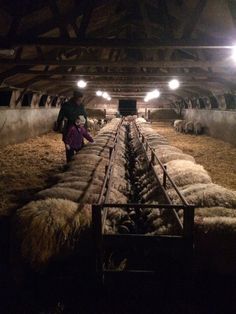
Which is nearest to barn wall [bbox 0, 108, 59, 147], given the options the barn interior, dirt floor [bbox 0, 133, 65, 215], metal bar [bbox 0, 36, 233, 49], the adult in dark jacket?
dirt floor [bbox 0, 133, 65, 215]

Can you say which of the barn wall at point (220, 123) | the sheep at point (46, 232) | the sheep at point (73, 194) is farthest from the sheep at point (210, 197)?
the barn wall at point (220, 123)

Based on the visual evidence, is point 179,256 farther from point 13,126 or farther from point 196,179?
point 13,126

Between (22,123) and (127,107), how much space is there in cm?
2063

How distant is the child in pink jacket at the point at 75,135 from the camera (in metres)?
7.25

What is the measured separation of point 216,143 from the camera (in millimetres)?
14266

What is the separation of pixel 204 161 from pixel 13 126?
7.69m

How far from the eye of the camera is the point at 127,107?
111ft

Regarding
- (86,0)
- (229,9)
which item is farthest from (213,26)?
(86,0)

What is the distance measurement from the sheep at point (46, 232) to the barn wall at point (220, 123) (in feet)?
37.5

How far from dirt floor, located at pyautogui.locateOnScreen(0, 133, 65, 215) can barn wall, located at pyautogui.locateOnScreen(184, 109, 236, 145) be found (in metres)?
7.33

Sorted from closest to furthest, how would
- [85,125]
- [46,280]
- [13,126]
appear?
[46,280] < [85,125] < [13,126]

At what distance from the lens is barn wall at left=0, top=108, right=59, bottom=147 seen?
1221 cm

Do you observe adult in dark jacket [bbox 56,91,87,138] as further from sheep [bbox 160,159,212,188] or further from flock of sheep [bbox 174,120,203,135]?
flock of sheep [bbox 174,120,203,135]

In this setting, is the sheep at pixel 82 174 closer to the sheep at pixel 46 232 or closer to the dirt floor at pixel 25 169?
the dirt floor at pixel 25 169
